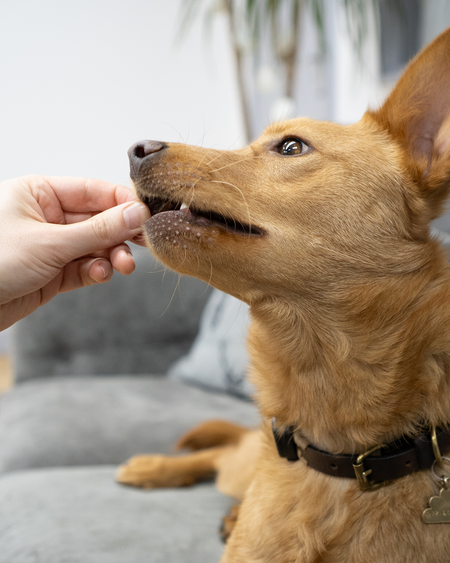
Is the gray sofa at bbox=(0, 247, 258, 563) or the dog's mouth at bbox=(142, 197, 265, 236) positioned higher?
the dog's mouth at bbox=(142, 197, 265, 236)

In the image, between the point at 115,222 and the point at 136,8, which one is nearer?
the point at 115,222

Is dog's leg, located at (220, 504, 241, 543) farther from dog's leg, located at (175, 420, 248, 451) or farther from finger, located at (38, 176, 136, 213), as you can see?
finger, located at (38, 176, 136, 213)

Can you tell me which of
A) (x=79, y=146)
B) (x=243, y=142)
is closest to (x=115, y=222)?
(x=243, y=142)

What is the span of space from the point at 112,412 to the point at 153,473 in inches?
21.2

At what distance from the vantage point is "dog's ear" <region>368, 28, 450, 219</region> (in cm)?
101

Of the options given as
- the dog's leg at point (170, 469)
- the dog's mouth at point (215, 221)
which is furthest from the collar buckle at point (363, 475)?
the dog's leg at point (170, 469)

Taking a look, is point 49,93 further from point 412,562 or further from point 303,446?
point 412,562

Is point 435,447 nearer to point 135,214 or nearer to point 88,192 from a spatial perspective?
point 135,214

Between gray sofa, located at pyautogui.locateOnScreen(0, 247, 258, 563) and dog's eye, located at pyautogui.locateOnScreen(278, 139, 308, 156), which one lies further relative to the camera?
gray sofa, located at pyautogui.locateOnScreen(0, 247, 258, 563)

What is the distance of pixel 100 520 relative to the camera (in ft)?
4.41

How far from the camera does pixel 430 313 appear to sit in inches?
37.5

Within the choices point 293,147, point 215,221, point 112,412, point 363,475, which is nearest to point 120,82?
point 112,412

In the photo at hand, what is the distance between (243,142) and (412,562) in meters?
3.77

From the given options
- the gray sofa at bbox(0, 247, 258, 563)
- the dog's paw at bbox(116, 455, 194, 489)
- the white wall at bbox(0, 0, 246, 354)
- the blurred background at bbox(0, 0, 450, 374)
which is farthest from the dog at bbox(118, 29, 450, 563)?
the white wall at bbox(0, 0, 246, 354)
